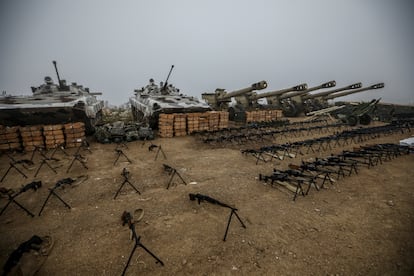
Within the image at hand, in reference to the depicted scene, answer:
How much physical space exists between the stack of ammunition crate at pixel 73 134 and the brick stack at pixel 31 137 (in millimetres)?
1018

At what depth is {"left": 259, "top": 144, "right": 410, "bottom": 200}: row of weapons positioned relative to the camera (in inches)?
235

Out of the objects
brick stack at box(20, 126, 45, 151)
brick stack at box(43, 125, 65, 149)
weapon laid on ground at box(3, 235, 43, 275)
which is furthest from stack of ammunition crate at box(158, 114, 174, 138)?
weapon laid on ground at box(3, 235, 43, 275)

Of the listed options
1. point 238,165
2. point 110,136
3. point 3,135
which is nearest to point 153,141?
point 110,136

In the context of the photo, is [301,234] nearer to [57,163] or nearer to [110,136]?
[57,163]

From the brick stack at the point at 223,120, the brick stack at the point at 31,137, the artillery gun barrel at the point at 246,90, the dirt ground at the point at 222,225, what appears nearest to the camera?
the dirt ground at the point at 222,225

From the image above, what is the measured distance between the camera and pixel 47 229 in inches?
167

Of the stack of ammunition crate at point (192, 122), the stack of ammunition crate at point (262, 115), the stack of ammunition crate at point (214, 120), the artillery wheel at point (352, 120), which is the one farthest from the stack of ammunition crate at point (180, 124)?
the artillery wheel at point (352, 120)

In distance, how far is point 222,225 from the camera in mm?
4348

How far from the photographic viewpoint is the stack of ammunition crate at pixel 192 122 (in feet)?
42.5

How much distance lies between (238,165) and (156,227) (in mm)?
4480

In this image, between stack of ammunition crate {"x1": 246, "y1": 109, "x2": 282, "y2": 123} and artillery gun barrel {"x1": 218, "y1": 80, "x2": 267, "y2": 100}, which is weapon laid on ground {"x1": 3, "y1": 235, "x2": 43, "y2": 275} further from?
stack of ammunition crate {"x1": 246, "y1": 109, "x2": 282, "y2": 123}

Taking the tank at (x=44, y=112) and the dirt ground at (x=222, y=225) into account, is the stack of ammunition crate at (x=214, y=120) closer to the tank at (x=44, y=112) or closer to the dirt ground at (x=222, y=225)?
the dirt ground at (x=222, y=225)

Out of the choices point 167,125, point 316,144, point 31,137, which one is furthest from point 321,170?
point 31,137

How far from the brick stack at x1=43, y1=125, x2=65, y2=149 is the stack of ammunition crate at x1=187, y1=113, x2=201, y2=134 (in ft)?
22.0
